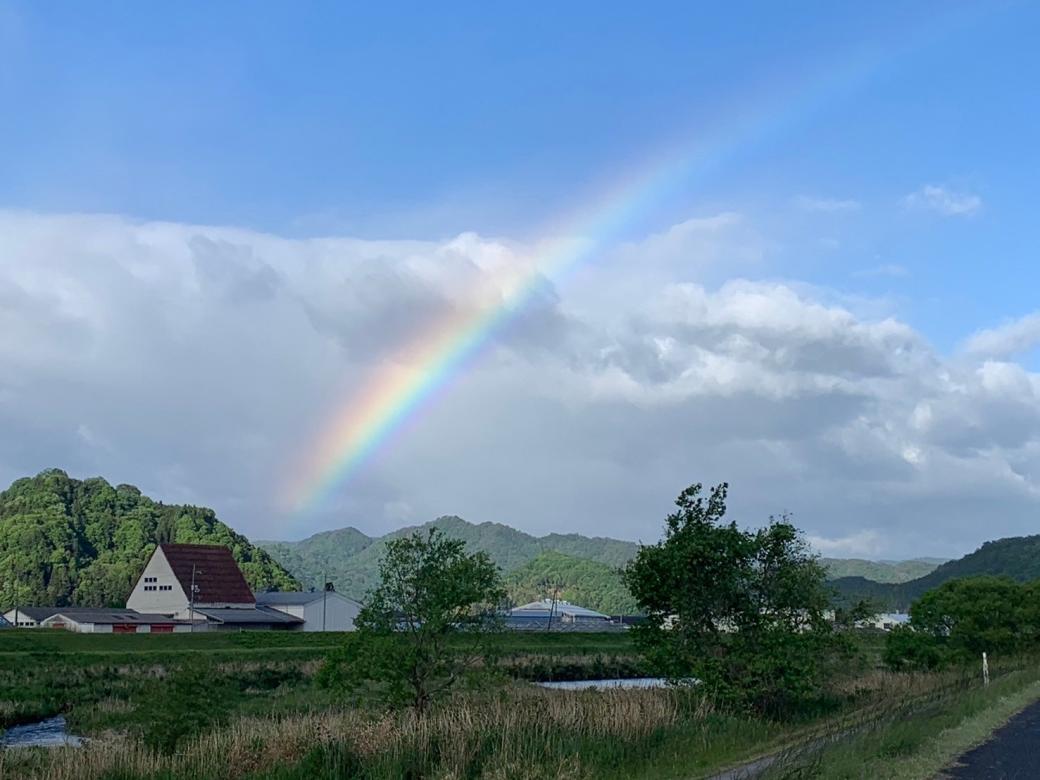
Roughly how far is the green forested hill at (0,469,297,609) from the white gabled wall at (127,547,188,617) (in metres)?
14.1

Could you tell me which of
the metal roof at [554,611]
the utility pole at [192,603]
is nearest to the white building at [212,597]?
the utility pole at [192,603]

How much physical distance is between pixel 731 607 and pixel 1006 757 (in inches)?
436

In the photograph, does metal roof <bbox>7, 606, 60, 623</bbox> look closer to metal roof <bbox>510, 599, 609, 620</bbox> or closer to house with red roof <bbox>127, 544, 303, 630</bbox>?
house with red roof <bbox>127, 544, 303, 630</bbox>

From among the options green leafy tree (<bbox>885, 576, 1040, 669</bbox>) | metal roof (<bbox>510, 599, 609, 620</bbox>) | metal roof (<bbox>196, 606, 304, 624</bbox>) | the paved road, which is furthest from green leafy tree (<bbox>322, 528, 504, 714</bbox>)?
metal roof (<bbox>510, 599, 609, 620</bbox>)

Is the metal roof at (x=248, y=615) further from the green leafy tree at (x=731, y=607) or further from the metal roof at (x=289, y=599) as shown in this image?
the green leafy tree at (x=731, y=607)

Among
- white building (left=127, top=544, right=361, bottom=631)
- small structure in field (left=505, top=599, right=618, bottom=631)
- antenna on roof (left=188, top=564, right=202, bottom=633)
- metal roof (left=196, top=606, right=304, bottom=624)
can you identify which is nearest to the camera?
metal roof (left=196, top=606, right=304, bottom=624)

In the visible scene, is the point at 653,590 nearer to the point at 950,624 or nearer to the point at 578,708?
the point at 578,708

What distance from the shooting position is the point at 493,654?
87.0 ft

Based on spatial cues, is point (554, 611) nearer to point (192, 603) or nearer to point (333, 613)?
point (333, 613)

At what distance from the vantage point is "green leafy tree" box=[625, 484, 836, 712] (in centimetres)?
2938

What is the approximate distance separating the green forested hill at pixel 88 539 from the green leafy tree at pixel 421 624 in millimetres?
109190

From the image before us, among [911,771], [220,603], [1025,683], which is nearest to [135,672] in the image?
[1025,683]

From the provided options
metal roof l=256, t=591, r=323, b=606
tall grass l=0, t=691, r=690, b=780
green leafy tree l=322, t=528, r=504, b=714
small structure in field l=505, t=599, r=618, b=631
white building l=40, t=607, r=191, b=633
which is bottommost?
small structure in field l=505, t=599, r=618, b=631

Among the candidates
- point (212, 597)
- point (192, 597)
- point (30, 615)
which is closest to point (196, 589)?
point (212, 597)
